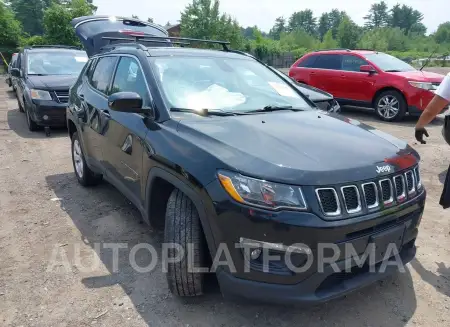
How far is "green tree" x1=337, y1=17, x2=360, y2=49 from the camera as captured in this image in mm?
62719

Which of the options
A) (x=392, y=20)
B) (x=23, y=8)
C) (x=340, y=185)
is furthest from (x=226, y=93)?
(x=392, y=20)

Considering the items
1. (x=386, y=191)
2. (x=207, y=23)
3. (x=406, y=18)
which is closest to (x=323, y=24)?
(x=406, y=18)

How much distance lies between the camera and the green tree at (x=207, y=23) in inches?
2067

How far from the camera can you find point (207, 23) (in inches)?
2073

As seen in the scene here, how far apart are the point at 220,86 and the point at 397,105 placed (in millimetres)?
6780

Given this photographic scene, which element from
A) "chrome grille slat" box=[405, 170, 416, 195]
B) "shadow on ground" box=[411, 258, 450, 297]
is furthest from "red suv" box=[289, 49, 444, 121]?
"chrome grille slat" box=[405, 170, 416, 195]

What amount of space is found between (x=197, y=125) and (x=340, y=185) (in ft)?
3.43

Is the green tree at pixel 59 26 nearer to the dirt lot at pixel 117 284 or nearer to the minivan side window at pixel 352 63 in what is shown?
the minivan side window at pixel 352 63

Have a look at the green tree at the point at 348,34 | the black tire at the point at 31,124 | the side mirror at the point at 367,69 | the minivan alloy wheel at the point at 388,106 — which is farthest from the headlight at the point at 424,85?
A: the green tree at the point at 348,34

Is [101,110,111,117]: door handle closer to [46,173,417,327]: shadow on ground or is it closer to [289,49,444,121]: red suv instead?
[46,173,417,327]: shadow on ground

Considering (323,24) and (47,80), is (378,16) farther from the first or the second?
(47,80)

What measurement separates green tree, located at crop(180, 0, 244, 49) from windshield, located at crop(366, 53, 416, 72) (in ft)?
145

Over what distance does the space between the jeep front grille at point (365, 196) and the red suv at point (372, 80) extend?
6.91 m

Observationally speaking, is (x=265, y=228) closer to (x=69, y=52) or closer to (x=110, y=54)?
(x=110, y=54)
